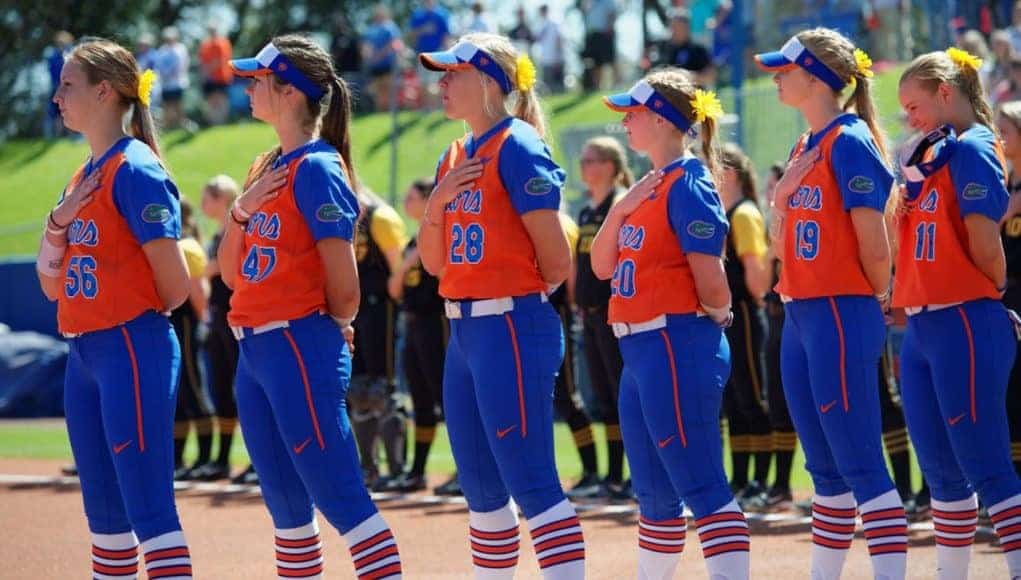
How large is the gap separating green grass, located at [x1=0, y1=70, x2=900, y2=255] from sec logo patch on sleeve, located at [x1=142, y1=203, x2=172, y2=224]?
10091 millimetres

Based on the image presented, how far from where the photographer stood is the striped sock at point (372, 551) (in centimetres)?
589

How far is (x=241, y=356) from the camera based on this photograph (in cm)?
609

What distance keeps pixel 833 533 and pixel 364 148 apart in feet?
67.5

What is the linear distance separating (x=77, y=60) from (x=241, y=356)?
4.31 ft

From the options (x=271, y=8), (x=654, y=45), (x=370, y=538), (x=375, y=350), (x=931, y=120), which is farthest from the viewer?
(x=271, y=8)

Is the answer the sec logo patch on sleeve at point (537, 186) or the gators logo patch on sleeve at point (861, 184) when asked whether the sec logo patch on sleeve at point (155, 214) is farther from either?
the gators logo patch on sleeve at point (861, 184)

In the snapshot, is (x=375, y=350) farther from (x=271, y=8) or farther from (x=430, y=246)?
(x=271, y=8)

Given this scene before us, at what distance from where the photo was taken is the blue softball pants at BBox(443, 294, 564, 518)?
19.8 ft

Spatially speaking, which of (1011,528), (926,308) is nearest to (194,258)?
(926,308)

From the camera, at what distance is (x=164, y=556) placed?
19.4 ft

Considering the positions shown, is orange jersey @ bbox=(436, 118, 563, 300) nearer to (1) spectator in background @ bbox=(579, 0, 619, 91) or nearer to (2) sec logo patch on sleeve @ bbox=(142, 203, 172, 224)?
(2) sec logo patch on sleeve @ bbox=(142, 203, 172, 224)

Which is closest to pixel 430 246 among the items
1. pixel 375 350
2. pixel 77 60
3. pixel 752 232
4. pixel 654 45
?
pixel 77 60

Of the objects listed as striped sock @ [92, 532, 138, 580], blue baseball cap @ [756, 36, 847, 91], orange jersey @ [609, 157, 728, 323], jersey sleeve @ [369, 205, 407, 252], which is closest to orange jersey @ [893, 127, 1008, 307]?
blue baseball cap @ [756, 36, 847, 91]

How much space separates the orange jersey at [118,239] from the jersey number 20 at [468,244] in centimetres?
105
